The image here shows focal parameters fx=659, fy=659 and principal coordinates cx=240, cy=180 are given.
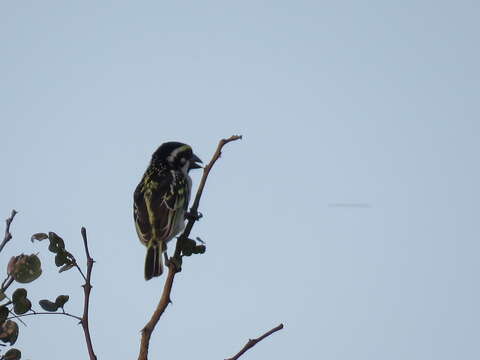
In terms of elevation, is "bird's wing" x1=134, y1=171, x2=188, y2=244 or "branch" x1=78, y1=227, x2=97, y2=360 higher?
"bird's wing" x1=134, y1=171, x2=188, y2=244

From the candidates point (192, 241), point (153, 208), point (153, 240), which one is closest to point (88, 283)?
point (192, 241)

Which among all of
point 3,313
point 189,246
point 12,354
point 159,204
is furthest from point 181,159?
point 12,354

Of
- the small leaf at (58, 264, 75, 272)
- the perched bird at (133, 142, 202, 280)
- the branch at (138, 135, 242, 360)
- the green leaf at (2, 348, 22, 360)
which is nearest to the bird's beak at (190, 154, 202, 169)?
the perched bird at (133, 142, 202, 280)

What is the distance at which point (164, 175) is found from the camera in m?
7.80

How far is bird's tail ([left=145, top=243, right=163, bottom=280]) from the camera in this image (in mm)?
5238

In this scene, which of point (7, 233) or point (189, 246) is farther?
point (189, 246)

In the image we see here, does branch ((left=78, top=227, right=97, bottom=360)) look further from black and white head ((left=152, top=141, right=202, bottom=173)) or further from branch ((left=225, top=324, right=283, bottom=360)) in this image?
black and white head ((left=152, top=141, right=202, bottom=173))

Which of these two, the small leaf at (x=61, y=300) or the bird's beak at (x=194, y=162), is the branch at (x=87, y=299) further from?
the bird's beak at (x=194, y=162)

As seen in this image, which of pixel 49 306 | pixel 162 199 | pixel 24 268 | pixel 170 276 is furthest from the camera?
pixel 162 199

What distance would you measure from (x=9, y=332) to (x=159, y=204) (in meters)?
3.83

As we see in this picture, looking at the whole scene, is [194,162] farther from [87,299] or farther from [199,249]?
[87,299]

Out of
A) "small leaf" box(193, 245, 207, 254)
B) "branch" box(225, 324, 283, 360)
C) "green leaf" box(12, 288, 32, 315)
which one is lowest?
"branch" box(225, 324, 283, 360)

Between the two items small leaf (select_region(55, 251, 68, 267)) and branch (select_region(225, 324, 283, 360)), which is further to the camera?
small leaf (select_region(55, 251, 68, 267))

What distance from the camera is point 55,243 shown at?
3.58 metres
